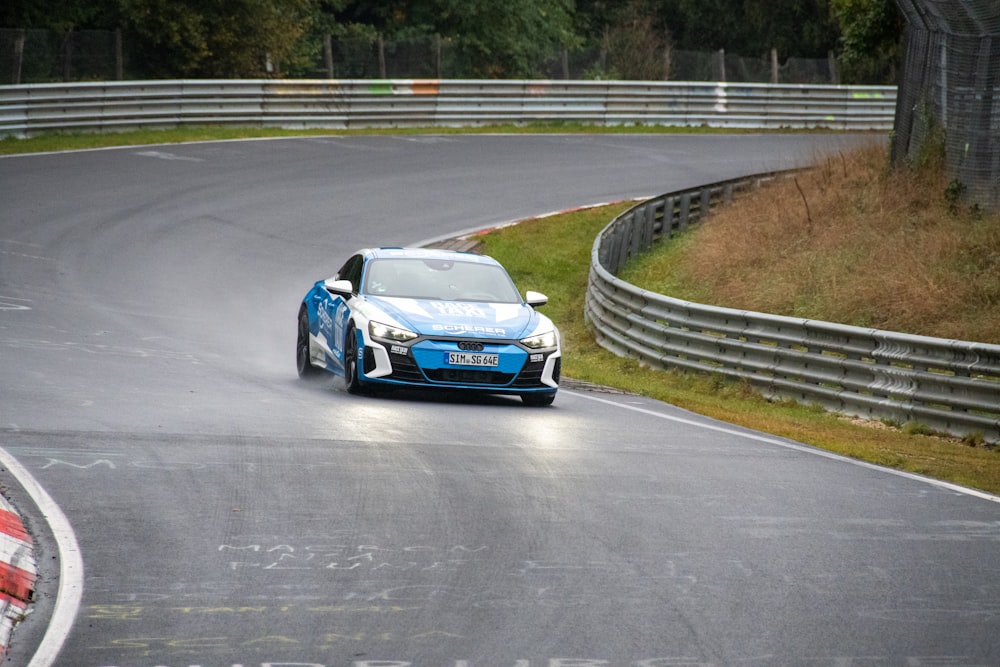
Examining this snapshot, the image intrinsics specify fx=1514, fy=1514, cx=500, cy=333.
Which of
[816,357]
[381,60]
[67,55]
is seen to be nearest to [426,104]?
[381,60]

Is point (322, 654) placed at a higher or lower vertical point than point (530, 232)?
higher

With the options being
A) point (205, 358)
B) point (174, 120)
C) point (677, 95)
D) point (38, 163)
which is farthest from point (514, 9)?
point (205, 358)

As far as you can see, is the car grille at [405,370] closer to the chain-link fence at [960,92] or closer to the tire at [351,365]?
the tire at [351,365]

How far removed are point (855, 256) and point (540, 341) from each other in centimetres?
926

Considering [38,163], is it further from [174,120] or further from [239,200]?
[174,120]

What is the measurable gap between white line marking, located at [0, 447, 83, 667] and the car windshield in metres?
5.53

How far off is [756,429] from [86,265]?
38.0ft

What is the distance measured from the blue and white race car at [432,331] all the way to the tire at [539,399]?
1cm

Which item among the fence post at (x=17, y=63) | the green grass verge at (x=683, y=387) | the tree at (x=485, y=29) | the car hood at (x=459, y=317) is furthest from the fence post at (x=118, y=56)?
the car hood at (x=459, y=317)

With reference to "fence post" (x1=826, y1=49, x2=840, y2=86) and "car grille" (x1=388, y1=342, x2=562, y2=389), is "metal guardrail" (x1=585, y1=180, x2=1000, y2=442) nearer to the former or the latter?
"car grille" (x1=388, y1=342, x2=562, y2=389)

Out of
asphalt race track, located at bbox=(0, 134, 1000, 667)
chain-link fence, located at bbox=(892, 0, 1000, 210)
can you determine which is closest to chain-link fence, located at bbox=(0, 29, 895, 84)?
asphalt race track, located at bbox=(0, 134, 1000, 667)

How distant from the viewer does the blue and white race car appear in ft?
44.1

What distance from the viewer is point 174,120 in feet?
115

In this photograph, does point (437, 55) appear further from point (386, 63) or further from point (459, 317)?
point (459, 317)
